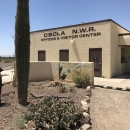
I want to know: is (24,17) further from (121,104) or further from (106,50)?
(106,50)

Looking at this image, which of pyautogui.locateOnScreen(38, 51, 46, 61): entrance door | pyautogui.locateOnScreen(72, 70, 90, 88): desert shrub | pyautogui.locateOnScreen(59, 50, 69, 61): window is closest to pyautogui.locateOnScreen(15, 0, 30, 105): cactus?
pyautogui.locateOnScreen(72, 70, 90, 88): desert shrub

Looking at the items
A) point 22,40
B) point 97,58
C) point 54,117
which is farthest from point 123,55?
point 54,117

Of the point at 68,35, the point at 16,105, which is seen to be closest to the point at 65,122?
the point at 16,105

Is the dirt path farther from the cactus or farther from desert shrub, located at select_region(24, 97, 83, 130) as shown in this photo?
the cactus

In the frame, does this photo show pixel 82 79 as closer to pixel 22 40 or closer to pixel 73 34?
pixel 22 40

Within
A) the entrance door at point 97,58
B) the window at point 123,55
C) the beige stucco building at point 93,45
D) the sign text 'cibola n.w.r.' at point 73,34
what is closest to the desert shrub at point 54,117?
the beige stucco building at point 93,45

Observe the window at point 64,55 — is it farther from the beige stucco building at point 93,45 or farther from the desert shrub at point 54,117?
the desert shrub at point 54,117

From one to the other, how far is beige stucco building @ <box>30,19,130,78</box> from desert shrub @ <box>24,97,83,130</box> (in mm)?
8823

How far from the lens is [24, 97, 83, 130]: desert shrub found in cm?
392

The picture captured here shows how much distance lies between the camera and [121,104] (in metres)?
6.60

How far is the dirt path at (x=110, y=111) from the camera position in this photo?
4695mm

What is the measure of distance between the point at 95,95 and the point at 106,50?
5660mm

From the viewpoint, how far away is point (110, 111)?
5.80 metres

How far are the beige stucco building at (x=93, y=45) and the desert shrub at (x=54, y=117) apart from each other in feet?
28.9
